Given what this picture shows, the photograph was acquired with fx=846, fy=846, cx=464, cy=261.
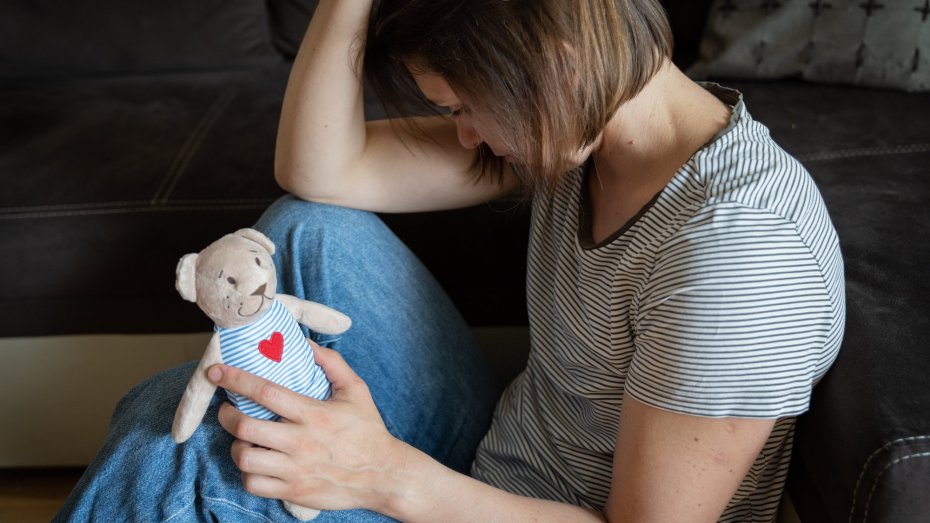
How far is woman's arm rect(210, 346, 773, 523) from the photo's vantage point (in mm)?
689

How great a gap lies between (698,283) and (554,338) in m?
0.28

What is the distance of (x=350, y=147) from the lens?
0.97 meters

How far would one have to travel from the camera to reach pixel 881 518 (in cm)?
64

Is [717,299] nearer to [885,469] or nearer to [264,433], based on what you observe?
[885,469]

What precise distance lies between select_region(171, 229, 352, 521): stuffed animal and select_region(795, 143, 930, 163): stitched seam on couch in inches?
30.8

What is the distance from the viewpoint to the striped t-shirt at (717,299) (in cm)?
65

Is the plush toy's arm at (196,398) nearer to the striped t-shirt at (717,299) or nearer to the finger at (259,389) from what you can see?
the finger at (259,389)

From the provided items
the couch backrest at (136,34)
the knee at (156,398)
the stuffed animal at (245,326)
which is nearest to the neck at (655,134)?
the stuffed animal at (245,326)

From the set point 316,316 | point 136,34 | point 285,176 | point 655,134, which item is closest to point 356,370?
point 316,316

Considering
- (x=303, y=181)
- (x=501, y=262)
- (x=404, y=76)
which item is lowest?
(x=501, y=262)

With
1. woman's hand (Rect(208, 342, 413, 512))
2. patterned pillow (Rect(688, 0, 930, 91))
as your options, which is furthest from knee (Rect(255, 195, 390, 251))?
patterned pillow (Rect(688, 0, 930, 91))

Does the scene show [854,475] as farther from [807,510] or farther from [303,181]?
[303,181]

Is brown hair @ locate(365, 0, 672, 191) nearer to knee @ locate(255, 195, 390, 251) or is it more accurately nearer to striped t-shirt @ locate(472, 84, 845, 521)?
striped t-shirt @ locate(472, 84, 845, 521)

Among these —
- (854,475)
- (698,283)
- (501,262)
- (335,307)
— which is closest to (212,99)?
(501,262)
